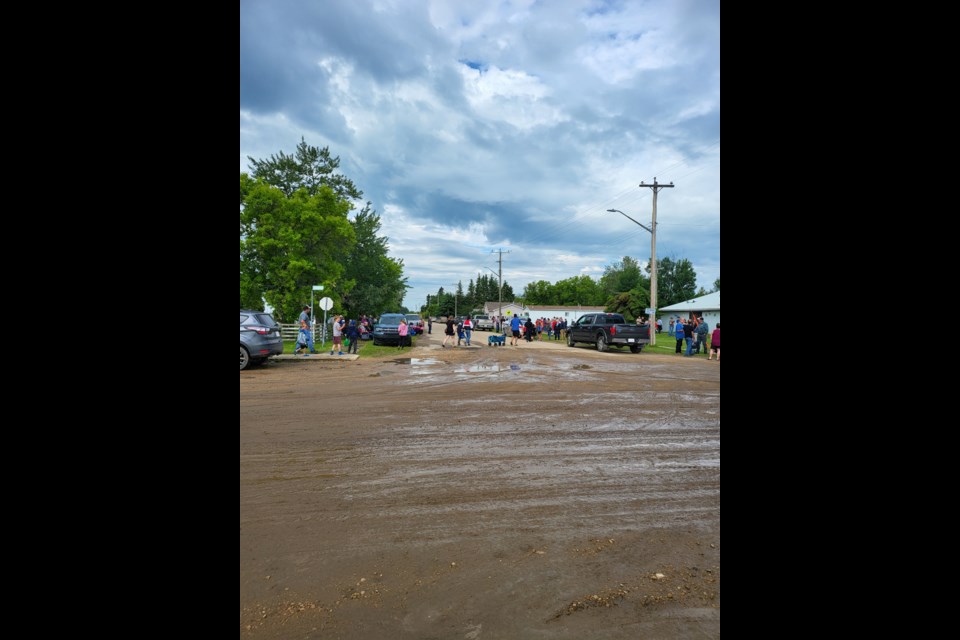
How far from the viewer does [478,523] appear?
366 centimetres

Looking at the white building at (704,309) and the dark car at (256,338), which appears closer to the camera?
the dark car at (256,338)

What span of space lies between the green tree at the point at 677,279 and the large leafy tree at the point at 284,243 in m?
60.0

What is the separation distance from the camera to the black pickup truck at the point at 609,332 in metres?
21.9

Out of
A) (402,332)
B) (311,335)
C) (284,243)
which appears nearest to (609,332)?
(402,332)

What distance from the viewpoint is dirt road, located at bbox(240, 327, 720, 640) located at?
8.37 ft

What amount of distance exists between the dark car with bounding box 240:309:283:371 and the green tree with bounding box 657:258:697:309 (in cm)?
6883

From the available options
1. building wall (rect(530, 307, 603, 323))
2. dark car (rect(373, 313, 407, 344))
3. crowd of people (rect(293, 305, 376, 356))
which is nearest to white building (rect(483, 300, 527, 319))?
building wall (rect(530, 307, 603, 323))

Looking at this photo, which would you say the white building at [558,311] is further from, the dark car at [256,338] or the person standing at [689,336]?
the dark car at [256,338]

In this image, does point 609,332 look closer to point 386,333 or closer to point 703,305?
point 386,333

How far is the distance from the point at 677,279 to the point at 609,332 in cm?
6165

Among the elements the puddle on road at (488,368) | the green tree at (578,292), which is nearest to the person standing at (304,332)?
the puddle on road at (488,368)
